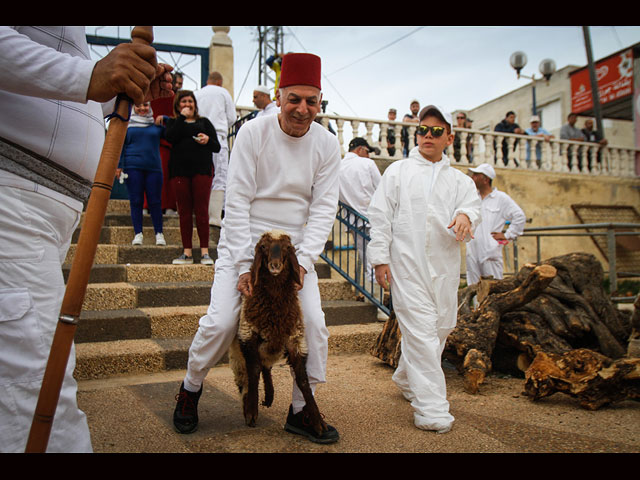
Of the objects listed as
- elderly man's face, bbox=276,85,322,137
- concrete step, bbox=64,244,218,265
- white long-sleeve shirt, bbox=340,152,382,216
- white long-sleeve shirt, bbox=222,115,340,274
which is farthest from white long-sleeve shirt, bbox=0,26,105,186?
white long-sleeve shirt, bbox=340,152,382,216

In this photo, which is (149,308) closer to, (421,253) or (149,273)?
(149,273)

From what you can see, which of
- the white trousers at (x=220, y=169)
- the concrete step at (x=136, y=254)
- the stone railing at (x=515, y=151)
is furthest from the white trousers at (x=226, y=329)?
the stone railing at (x=515, y=151)

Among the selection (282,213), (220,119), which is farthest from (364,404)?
(220,119)

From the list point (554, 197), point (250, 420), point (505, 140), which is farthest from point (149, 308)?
point (554, 197)

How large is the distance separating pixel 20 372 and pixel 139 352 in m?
3.08

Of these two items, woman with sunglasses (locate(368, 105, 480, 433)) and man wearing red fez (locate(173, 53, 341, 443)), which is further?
woman with sunglasses (locate(368, 105, 480, 433))

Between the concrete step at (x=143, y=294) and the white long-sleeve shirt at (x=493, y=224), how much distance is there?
13.6 ft

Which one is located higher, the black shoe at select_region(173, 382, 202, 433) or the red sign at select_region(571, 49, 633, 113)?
the red sign at select_region(571, 49, 633, 113)

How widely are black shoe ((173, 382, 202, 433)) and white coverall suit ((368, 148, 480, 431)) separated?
146cm

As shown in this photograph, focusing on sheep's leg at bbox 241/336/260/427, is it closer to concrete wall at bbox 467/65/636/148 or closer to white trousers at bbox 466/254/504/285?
white trousers at bbox 466/254/504/285

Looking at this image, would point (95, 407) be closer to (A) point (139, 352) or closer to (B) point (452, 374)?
(A) point (139, 352)

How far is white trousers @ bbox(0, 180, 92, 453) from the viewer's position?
1.66 metres

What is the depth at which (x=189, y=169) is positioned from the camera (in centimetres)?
641

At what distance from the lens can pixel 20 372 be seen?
5.50ft
